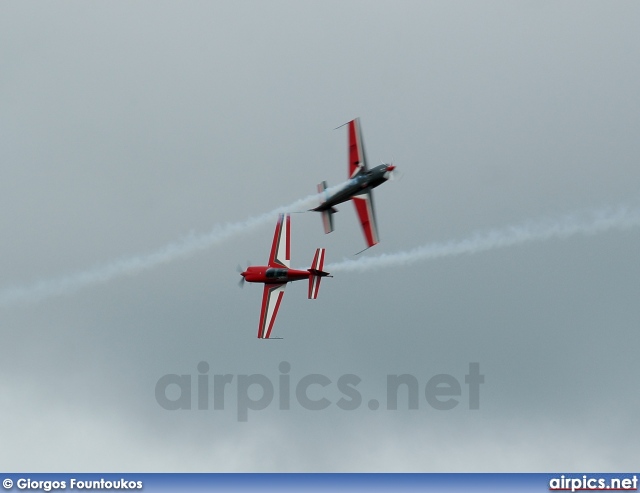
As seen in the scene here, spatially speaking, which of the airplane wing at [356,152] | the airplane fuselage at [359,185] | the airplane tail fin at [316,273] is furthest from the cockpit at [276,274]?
the airplane wing at [356,152]

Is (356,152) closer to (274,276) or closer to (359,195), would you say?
(359,195)

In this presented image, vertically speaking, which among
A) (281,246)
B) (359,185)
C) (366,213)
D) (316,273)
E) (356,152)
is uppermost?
(356,152)

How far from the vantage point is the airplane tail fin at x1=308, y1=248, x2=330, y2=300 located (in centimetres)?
7675

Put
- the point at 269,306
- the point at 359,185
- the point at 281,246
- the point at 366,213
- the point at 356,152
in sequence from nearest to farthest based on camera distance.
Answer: the point at 359,185
the point at 366,213
the point at 356,152
the point at 269,306
the point at 281,246

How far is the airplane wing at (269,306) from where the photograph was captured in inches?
3145

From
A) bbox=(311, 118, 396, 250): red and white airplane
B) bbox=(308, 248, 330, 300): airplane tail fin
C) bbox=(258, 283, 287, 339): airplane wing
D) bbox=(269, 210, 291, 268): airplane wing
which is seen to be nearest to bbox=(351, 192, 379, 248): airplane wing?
bbox=(311, 118, 396, 250): red and white airplane

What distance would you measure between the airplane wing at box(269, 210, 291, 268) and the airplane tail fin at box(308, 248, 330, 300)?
3575 mm

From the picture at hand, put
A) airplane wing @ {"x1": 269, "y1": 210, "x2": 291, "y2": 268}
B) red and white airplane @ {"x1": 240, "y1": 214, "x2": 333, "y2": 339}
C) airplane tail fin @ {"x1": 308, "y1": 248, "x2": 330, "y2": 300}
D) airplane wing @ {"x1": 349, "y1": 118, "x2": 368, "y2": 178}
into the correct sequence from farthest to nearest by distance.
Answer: airplane wing @ {"x1": 269, "y1": 210, "x2": 291, "y2": 268}
red and white airplane @ {"x1": 240, "y1": 214, "x2": 333, "y2": 339}
airplane wing @ {"x1": 349, "y1": 118, "x2": 368, "y2": 178}
airplane tail fin @ {"x1": 308, "y1": 248, "x2": 330, "y2": 300}

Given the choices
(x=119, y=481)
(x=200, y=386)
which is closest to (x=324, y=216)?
(x=200, y=386)

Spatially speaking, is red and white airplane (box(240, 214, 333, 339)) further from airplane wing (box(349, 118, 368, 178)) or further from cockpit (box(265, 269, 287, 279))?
airplane wing (box(349, 118, 368, 178))

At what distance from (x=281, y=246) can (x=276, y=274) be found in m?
2.51

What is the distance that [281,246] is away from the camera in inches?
3204

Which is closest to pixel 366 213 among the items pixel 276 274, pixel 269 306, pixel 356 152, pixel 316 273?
pixel 356 152

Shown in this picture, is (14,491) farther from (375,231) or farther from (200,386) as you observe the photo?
(375,231)
